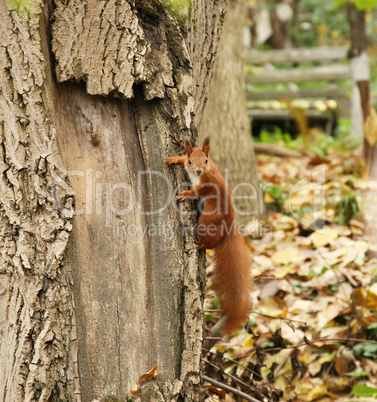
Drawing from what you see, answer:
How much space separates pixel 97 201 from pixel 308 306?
78.4 inches

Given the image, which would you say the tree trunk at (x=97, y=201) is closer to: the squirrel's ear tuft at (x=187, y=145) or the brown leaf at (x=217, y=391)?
the squirrel's ear tuft at (x=187, y=145)

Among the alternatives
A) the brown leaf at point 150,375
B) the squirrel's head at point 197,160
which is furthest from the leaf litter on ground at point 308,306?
the squirrel's head at point 197,160

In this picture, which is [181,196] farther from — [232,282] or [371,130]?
[371,130]

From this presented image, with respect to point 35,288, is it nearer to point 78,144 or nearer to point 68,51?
point 78,144

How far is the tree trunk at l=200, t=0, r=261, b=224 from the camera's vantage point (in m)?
4.64

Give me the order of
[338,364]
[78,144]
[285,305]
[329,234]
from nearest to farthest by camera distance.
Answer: [78,144] → [338,364] → [285,305] → [329,234]

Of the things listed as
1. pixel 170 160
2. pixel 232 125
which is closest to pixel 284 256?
pixel 232 125

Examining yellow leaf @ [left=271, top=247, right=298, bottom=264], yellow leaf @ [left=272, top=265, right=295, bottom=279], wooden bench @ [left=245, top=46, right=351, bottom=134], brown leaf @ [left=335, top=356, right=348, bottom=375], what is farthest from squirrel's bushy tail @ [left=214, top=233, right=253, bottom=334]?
wooden bench @ [left=245, top=46, right=351, bottom=134]

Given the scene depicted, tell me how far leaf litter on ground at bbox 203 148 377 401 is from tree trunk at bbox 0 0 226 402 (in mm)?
699

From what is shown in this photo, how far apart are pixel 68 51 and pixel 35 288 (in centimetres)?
96

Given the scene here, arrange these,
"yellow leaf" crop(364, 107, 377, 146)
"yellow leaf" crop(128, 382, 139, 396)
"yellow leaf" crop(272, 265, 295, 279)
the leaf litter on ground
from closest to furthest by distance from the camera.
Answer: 1. "yellow leaf" crop(128, 382, 139, 396)
2. the leaf litter on ground
3. "yellow leaf" crop(272, 265, 295, 279)
4. "yellow leaf" crop(364, 107, 377, 146)

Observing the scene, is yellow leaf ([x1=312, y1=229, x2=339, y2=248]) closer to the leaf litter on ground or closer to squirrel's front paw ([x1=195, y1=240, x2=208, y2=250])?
the leaf litter on ground

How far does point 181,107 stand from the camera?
208 centimetres

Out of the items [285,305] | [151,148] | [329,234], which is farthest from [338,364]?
[151,148]
